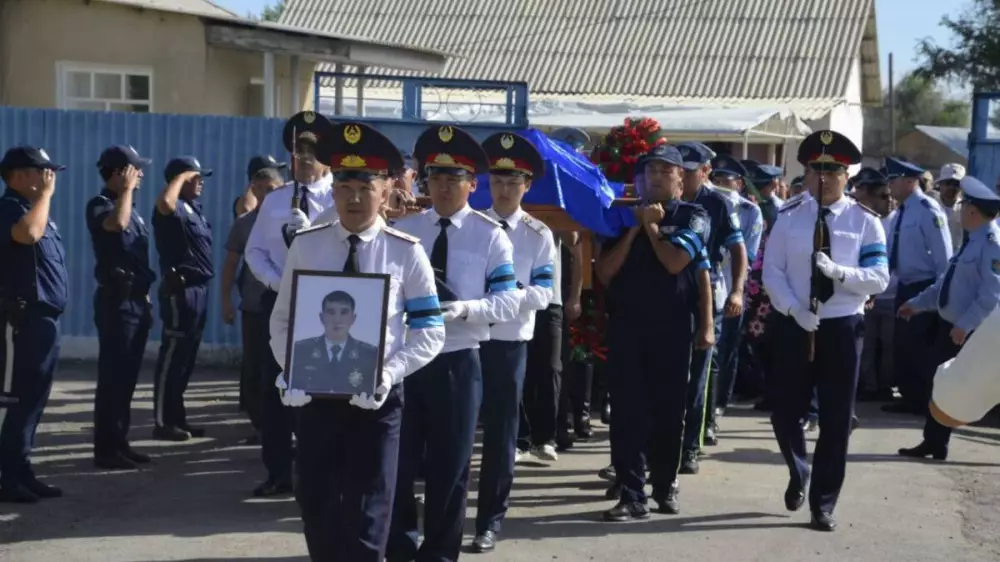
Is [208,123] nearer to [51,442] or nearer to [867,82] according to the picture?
[51,442]

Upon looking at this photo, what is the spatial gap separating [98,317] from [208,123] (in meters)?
5.11

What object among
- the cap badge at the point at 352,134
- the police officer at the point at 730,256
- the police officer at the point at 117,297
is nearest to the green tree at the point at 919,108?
the police officer at the point at 730,256

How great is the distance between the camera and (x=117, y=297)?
9695 mm

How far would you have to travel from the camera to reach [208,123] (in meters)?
14.6

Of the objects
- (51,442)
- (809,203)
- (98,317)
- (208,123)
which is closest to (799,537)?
(809,203)

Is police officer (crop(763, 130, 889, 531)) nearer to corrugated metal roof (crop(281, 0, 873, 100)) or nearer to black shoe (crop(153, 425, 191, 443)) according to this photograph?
black shoe (crop(153, 425, 191, 443))

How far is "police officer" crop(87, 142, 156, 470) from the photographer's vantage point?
9578mm

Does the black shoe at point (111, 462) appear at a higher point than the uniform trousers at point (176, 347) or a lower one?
lower

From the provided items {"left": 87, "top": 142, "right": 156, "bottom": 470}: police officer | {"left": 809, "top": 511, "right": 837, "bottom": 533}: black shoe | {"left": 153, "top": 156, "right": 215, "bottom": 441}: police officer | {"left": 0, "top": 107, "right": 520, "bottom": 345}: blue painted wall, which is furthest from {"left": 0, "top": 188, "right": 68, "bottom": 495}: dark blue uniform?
{"left": 0, "top": 107, "right": 520, "bottom": 345}: blue painted wall

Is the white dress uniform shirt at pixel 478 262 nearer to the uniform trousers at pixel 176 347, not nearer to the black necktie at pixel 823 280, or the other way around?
the black necktie at pixel 823 280

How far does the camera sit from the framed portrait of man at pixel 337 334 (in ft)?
18.6

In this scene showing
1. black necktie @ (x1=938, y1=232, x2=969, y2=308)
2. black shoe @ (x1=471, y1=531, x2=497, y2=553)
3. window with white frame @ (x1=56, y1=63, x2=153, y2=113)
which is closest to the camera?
black shoe @ (x1=471, y1=531, x2=497, y2=553)

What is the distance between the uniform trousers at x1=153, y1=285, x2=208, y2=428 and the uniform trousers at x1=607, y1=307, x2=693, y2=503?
12.0 feet

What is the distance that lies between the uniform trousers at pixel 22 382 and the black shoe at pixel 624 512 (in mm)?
3544
